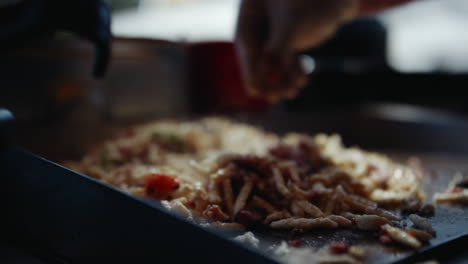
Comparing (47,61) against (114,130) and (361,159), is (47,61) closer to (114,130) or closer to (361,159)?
(114,130)

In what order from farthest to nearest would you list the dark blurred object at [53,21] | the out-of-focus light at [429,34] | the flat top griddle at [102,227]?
the out-of-focus light at [429,34], the dark blurred object at [53,21], the flat top griddle at [102,227]

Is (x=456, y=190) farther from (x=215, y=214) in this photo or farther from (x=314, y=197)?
(x=215, y=214)

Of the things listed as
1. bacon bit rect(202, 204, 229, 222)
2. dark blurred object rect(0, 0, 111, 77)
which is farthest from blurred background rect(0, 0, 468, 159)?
bacon bit rect(202, 204, 229, 222)

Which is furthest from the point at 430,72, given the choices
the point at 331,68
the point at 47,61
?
the point at 47,61

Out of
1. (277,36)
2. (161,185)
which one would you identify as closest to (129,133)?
(277,36)

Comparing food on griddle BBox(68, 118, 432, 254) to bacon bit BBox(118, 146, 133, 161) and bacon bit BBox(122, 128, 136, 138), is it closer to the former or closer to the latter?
bacon bit BBox(118, 146, 133, 161)

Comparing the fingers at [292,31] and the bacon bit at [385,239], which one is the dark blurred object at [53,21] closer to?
the fingers at [292,31]

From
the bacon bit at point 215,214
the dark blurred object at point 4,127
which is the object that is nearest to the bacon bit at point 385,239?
the bacon bit at point 215,214

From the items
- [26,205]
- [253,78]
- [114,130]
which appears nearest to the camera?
[26,205]
